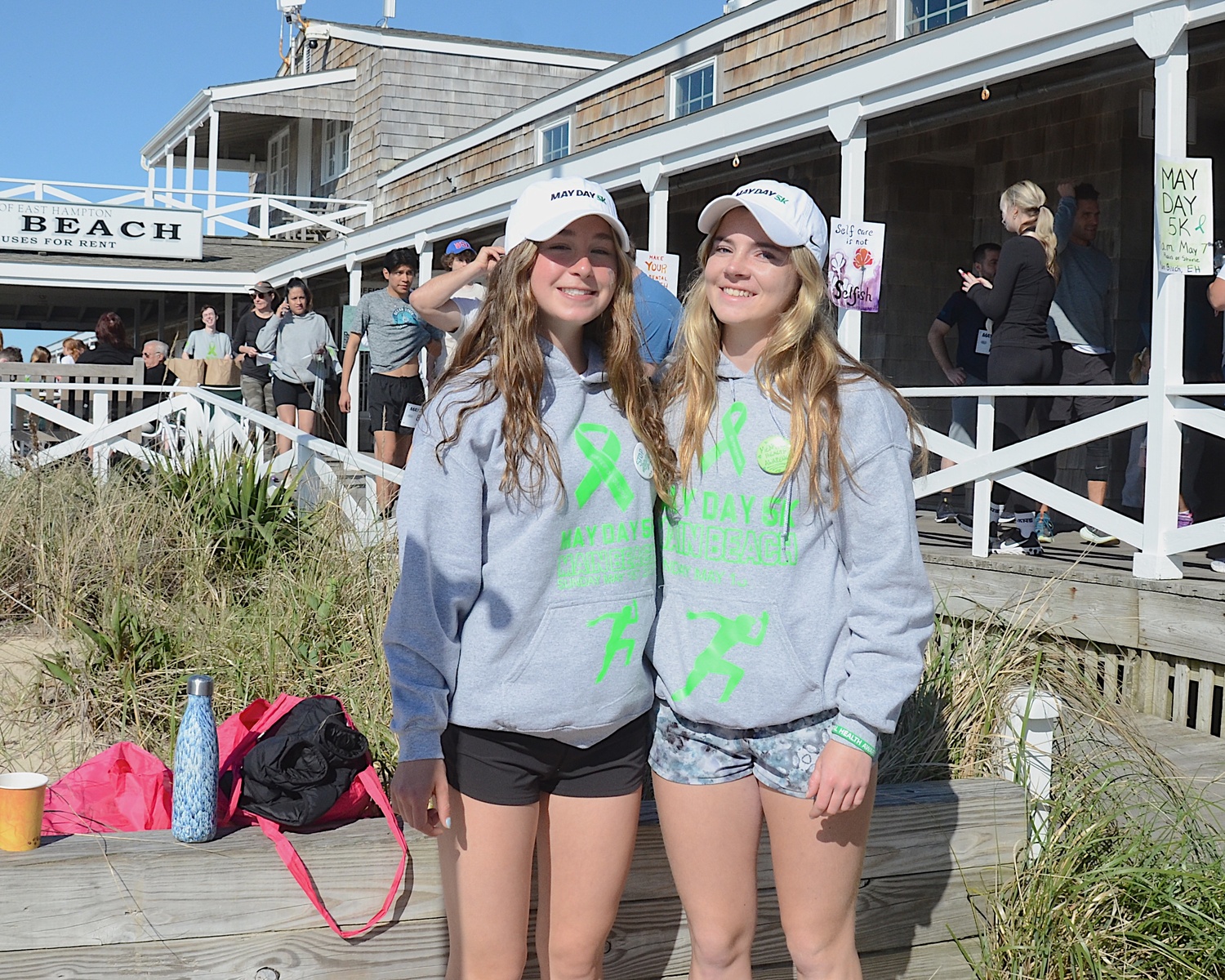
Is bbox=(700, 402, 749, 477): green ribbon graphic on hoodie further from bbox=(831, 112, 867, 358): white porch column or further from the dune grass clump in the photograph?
bbox=(831, 112, 867, 358): white porch column

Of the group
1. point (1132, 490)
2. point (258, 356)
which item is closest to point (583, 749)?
point (1132, 490)

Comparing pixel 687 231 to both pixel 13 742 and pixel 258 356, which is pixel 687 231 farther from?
pixel 13 742

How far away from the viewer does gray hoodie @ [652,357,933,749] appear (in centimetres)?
232

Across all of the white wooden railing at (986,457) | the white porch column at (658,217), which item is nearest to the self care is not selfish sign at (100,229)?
the white wooden railing at (986,457)

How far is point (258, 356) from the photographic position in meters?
12.1

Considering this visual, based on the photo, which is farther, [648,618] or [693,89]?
[693,89]

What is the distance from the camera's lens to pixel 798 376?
2.42 metres

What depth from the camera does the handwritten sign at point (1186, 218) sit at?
5.54 metres

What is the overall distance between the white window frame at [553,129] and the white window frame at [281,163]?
15.5 metres

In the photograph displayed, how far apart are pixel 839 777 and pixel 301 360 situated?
8742 millimetres

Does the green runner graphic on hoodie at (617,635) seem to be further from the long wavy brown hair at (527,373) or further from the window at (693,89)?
the window at (693,89)

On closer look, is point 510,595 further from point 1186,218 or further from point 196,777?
point 1186,218

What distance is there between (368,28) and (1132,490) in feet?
67.5

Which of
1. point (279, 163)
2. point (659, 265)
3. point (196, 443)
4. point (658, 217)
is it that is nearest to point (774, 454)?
point (659, 265)
